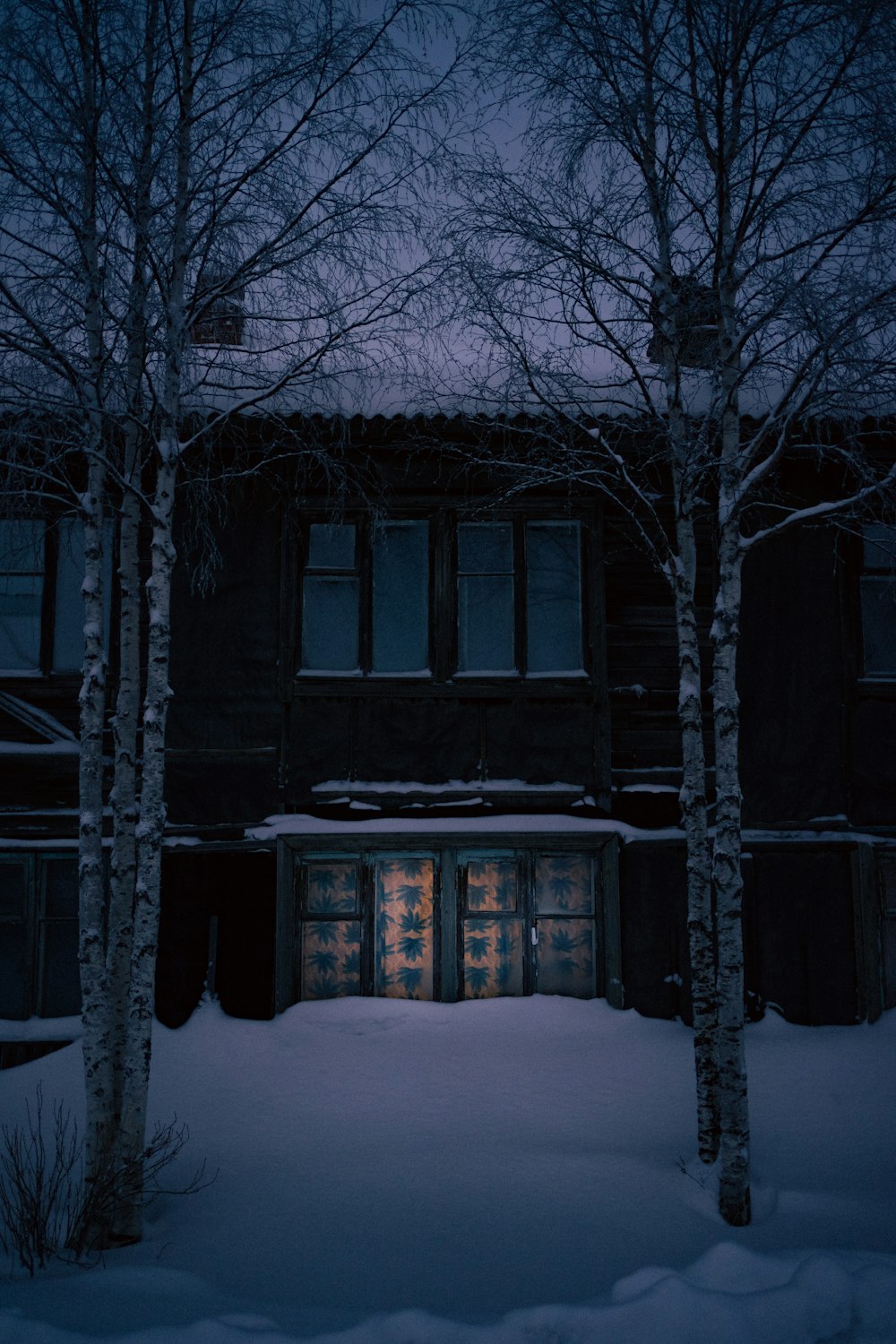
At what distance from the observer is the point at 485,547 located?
943cm

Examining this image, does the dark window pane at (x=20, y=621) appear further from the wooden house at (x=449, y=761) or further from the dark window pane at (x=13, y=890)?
the dark window pane at (x=13, y=890)

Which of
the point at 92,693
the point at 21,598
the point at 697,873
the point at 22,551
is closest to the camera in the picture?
the point at 92,693

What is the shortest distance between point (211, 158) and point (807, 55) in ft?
13.2

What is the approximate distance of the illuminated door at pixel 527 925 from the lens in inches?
344

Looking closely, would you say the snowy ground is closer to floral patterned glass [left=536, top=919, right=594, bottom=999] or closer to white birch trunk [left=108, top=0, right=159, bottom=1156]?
floral patterned glass [left=536, top=919, right=594, bottom=999]

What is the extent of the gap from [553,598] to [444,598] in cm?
118

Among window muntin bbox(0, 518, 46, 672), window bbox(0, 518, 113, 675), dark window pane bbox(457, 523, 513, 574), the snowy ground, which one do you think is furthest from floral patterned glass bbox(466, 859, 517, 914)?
window muntin bbox(0, 518, 46, 672)

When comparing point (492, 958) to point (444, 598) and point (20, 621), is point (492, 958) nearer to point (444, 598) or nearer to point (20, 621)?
point (444, 598)

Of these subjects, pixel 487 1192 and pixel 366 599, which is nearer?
pixel 487 1192

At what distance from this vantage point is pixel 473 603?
9.32 m

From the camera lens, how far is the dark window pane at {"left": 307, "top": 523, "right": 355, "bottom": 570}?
9312mm

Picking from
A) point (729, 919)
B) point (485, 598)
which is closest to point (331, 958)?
point (485, 598)

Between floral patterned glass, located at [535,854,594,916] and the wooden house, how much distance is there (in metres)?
0.03

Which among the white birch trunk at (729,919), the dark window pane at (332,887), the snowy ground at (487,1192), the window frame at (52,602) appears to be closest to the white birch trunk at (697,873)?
the white birch trunk at (729,919)
